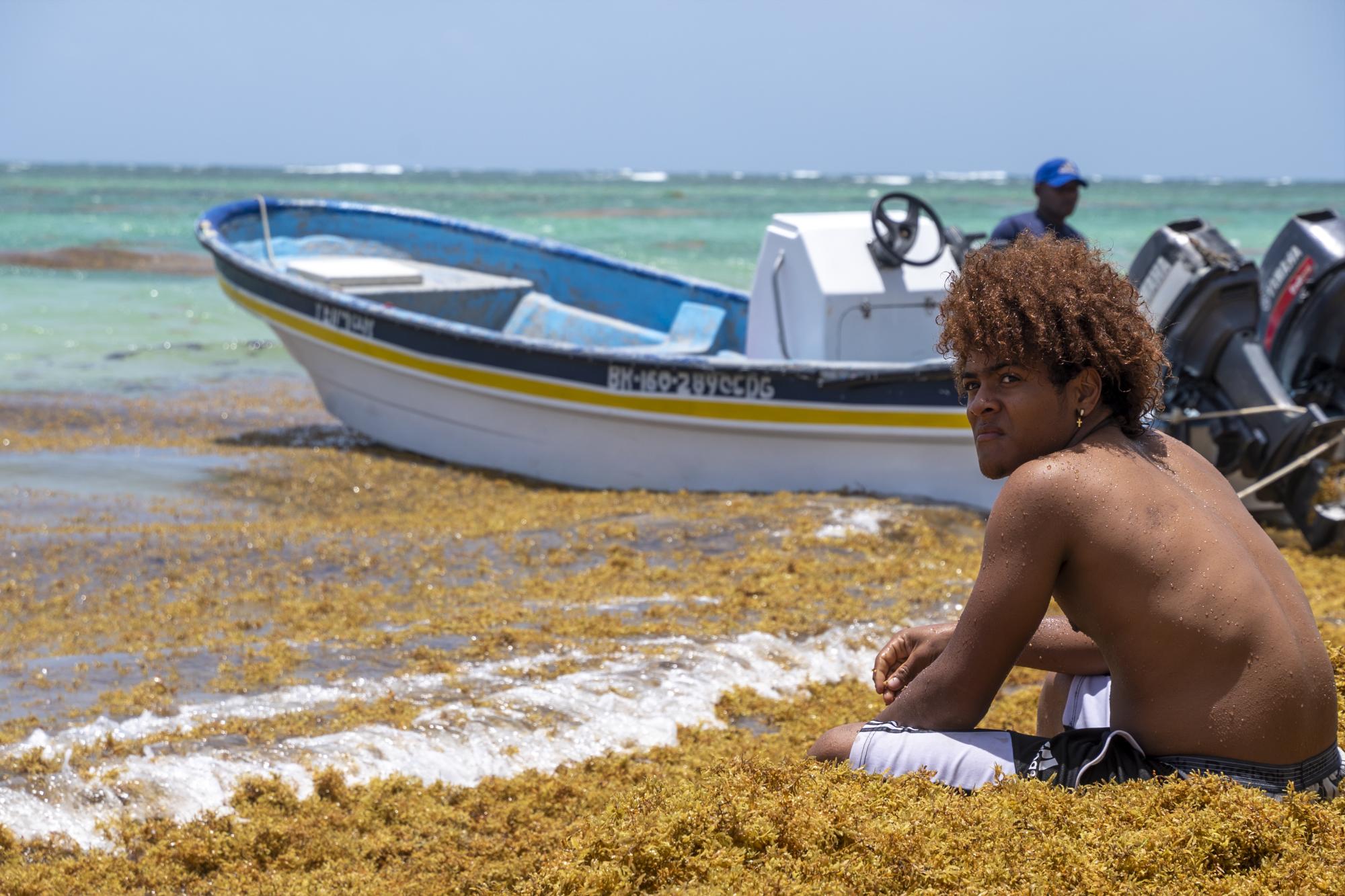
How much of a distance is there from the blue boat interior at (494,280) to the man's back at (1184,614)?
700 cm

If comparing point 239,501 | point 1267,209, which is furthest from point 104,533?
point 1267,209

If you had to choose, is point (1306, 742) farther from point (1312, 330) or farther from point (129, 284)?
point (129, 284)

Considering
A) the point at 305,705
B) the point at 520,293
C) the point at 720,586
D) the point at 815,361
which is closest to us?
the point at 305,705

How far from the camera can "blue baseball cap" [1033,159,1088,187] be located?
22.8 ft

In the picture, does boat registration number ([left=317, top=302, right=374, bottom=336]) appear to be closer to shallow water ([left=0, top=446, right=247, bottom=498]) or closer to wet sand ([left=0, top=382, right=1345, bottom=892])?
shallow water ([left=0, top=446, right=247, bottom=498])

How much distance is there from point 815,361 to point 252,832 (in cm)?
474

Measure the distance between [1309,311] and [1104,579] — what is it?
535 centimetres

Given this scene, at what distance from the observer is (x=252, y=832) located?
323 cm

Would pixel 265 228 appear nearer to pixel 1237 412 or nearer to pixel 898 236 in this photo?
pixel 898 236

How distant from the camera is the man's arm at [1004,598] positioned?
2.16 meters

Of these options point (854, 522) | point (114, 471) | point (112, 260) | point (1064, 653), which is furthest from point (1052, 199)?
point (112, 260)

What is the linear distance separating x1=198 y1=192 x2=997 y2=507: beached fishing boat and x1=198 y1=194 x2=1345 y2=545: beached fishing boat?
0.04 ft

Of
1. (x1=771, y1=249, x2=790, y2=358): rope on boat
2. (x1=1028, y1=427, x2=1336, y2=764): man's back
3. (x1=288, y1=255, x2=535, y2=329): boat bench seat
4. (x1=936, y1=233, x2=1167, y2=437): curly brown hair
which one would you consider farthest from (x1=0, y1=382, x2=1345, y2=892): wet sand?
(x1=288, y1=255, x2=535, y2=329): boat bench seat

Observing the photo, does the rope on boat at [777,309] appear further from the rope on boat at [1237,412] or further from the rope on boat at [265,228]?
the rope on boat at [265,228]
